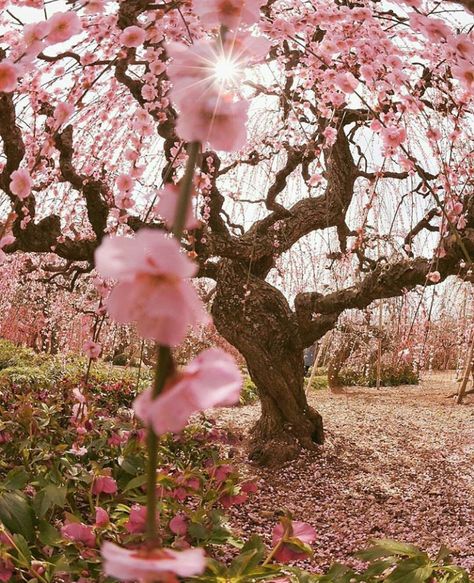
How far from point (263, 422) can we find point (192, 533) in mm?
2884

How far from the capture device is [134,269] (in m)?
0.27

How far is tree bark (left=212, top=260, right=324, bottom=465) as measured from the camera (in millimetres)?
4102

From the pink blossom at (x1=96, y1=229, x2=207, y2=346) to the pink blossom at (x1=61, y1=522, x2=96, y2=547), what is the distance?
113 cm

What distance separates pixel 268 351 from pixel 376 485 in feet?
3.39

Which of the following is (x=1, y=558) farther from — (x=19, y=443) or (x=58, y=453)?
(x=19, y=443)

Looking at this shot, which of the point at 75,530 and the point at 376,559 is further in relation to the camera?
the point at 376,559

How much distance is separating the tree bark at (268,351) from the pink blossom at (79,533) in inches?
107

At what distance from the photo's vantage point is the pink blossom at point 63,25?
34.9 inches

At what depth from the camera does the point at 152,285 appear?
0.28 m

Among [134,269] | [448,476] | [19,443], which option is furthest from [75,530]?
[448,476]

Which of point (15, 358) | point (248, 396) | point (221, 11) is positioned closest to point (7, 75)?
point (221, 11)

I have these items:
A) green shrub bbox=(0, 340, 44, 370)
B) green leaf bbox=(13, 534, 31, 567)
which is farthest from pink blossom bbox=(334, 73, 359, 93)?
green shrub bbox=(0, 340, 44, 370)

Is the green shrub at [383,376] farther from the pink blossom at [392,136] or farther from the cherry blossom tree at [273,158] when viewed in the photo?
the pink blossom at [392,136]

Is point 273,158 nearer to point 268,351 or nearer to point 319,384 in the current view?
point 268,351
